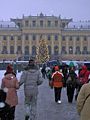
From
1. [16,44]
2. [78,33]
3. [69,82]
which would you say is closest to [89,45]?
[78,33]

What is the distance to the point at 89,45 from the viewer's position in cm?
10862

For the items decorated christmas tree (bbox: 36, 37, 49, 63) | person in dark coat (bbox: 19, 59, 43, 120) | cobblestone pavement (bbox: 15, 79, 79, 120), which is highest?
person in dark coat (bbox: 19, 59, 43, 120)

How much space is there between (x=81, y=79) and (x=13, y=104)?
5.77 metres

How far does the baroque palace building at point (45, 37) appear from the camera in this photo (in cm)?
10706

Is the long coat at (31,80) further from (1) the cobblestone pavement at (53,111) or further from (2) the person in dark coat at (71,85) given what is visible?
(2) the person in dark coat at (71,85)

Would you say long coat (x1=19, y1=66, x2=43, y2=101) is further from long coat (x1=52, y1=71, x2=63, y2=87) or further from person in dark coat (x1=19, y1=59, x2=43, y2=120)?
long coat (x1=52, y1=71, x2=63, y2=87)

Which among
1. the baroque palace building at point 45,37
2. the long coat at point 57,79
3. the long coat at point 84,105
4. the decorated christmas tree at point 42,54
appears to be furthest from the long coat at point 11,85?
the baroque palace building at point 45,37

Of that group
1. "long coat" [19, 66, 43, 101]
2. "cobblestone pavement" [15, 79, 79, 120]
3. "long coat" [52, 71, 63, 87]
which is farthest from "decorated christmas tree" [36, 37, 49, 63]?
"long coat" [19, 66, 43, 101]

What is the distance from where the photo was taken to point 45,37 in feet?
352

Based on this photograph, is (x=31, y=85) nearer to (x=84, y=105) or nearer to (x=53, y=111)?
(x=53, y=111)

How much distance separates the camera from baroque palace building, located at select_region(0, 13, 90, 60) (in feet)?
351

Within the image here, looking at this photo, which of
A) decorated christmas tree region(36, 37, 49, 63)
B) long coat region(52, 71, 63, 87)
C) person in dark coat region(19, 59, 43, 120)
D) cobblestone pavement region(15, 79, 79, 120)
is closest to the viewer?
person in dark coat region(19, 59, 43, 120)

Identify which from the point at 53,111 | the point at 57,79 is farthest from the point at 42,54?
the point at 53,111

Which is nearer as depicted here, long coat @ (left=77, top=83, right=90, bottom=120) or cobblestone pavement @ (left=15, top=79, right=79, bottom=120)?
long coat @ (left=77, top=83, right=90, bottom=120)
